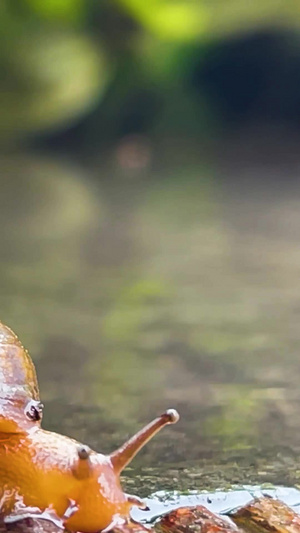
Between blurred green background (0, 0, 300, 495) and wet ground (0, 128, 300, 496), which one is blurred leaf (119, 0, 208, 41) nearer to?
blurred green background (0, 0, 300, 495)

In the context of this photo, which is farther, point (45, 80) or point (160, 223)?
point (45, 80)

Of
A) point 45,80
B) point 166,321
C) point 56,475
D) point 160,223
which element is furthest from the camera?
point 45,80

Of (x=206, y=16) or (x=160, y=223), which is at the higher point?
(x=206, y=16)

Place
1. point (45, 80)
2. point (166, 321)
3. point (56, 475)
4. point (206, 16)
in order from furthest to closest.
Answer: point (206, 16) < point (45, 80) < point (166, 321) < point (56, 475)

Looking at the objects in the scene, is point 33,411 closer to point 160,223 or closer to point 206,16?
point 160,223

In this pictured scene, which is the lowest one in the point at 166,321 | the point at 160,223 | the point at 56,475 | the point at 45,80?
the point at 56,475

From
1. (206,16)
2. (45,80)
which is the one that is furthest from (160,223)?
(206,16)
